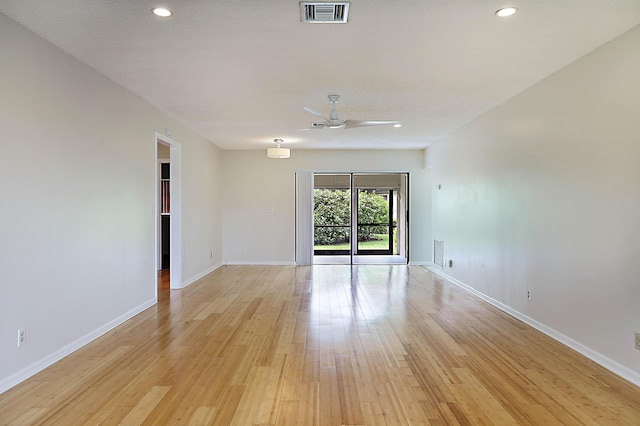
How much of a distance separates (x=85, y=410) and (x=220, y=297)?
3.16 m

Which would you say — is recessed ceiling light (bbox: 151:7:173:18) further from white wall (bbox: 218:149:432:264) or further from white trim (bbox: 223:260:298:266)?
white trim (bbox: 223:260:298:266)

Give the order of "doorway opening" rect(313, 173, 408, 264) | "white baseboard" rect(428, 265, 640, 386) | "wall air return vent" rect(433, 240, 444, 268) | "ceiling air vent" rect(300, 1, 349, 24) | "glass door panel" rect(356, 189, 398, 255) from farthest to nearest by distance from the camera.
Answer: "glass door panel" rect(356, 189, 398, 255) → "doorway opening" rect(313, 173, 408, 264) → "wall air return vent" rect(433, 240, 444, 268) → "white baseboard" rect(428, 265, 640, 386) → "ceiling air vent" rect(300, 1, 349, 24)

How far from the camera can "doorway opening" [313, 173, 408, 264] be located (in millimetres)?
9719

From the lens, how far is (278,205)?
889 centimetres

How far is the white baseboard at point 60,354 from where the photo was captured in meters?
2.72

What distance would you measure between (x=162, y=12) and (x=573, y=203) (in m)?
3.64

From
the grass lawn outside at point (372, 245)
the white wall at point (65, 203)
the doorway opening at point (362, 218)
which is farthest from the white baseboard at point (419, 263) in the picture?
the white wall at point (65, 203)

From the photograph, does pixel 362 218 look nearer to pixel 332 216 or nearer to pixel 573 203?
pixel 332 216

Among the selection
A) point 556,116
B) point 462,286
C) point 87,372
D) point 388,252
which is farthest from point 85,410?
point 388,252

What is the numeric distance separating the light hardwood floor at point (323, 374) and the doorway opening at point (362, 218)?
4961 mm

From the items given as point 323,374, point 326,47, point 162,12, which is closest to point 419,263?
point 323,374

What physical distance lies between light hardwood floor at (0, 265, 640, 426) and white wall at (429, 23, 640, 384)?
1.05 ft

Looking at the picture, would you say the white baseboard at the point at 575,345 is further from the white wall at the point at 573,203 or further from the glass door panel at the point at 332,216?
the glass door panel at the point at 332,216

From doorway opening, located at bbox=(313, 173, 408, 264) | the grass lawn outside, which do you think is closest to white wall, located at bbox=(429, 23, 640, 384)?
doorway opening, located at bbox=(313, 173, 408, 264)
